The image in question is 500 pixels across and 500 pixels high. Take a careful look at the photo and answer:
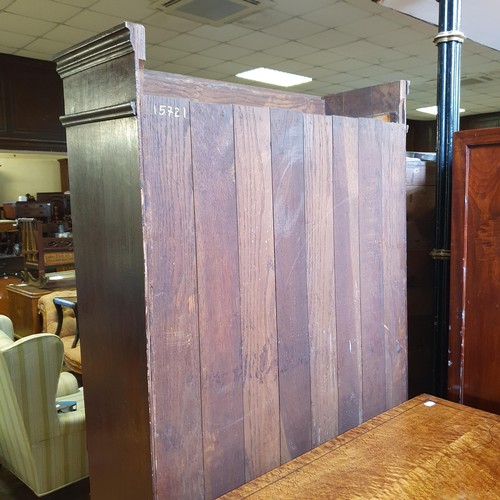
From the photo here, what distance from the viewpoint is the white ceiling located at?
4484 mm

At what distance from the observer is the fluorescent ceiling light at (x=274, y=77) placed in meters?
6.73

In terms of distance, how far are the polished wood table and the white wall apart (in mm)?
12128

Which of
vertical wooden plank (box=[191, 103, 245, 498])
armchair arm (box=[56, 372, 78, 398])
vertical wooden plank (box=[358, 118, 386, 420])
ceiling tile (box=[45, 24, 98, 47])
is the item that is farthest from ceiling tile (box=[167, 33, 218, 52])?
vertical wooden plank (box=[191, 103, 245, 498])

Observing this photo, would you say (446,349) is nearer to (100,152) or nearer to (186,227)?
(186,227)

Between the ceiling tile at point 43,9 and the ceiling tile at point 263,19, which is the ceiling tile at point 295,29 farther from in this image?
the ceiling tile at point 43,9

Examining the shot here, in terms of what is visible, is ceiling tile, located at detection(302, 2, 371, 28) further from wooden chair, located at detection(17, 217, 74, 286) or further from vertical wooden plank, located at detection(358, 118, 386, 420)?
vertical wooden plank, located at detection(358, 118, 386, 420)

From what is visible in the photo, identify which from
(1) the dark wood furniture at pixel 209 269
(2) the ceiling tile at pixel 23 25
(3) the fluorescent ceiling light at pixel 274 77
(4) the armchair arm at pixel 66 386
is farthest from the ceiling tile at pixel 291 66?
(1) the dark wood furniture at pixel 209 269

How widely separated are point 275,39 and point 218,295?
481 cm

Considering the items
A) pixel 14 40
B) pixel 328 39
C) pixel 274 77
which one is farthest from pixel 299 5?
pixel 14 40

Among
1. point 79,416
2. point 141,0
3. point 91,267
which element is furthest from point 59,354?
point 141,0

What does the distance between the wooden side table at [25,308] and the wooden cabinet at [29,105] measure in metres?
1.99

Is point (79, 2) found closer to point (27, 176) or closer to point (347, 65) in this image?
point (347, 65)

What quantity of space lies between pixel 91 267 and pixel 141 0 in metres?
3.70

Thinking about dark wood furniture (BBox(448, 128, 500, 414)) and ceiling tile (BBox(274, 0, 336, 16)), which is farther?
ceiling tile (BBox(274, 0, 336, 16))
